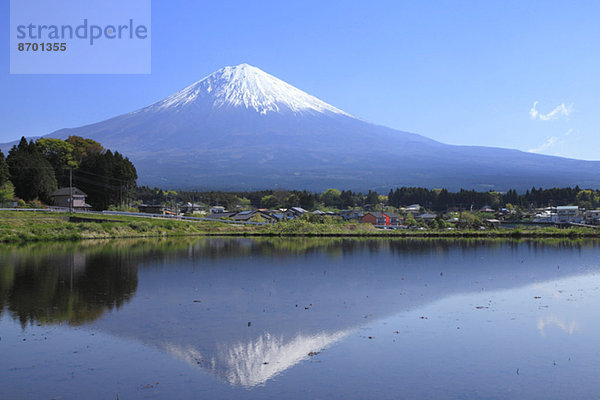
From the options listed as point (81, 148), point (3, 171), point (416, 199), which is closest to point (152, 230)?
point (3, 171)

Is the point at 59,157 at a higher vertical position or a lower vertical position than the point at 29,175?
higher

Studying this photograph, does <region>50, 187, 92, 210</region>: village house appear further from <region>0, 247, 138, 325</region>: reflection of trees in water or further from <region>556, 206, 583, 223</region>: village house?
<region>556, 206, 583, 223</region>: village house

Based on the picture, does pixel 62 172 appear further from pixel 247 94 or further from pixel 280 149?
pixel 247 94

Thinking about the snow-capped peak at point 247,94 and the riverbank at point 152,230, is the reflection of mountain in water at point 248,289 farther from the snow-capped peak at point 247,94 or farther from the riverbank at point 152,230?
the snow-capped peak at point 247,94

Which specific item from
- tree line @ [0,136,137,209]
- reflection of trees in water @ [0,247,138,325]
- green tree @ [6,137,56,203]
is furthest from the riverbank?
reflection of trees in water @ [0,247,138,325]

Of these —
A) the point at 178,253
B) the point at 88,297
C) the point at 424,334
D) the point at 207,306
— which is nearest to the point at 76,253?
the point at 178,253

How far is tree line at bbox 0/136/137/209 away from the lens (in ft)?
137

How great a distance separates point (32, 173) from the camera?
139 feet

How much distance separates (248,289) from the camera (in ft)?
50.3

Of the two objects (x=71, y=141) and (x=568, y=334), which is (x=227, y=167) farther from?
(x=568, y=334)

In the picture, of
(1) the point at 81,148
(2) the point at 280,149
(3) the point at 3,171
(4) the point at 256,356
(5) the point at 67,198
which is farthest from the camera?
(2) the point at 280,149

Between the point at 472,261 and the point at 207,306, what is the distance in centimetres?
1380

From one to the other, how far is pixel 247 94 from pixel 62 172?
127 m

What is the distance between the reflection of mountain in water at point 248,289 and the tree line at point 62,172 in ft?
58.7
